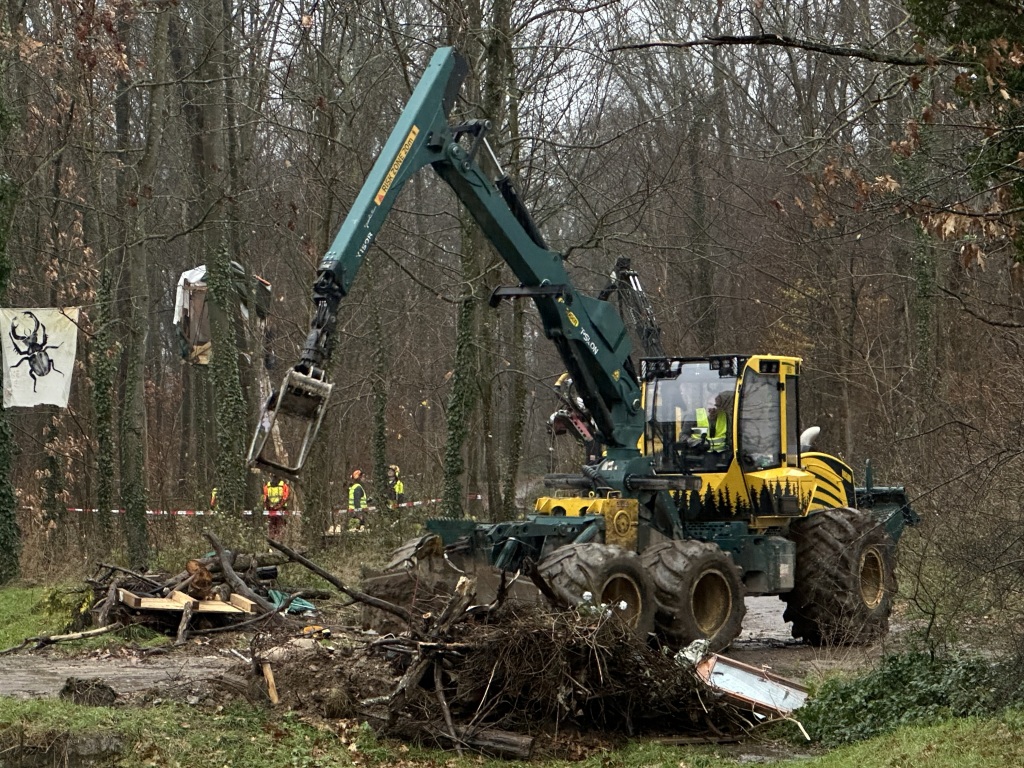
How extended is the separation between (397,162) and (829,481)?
7.30 metres

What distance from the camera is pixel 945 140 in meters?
22.9

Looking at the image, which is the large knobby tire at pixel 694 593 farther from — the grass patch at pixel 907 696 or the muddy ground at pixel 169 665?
the grass patch at pixel 907 696

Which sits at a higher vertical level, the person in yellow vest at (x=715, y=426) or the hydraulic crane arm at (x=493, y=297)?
the hydraulic crane arm at (x=493, y=297)

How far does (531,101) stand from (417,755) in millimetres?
14573

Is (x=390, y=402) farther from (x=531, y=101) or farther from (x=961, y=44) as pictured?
(x=961, y=44)

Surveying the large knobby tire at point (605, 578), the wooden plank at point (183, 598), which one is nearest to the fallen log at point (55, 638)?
the wooden plank at point (183, 598)

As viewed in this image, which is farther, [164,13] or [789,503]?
[164,13]

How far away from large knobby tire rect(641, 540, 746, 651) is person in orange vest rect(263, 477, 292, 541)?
36.1ft

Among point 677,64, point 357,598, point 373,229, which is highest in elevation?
point 677,64

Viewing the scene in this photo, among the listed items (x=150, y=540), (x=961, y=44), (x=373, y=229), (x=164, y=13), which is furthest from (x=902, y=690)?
(x=164, y=13)

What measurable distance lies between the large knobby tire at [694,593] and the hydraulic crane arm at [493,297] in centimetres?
158

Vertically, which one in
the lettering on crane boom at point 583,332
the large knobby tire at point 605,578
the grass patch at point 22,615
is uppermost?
the lettering on crane boom at point 583,332

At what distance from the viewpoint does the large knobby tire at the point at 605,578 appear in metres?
12.2

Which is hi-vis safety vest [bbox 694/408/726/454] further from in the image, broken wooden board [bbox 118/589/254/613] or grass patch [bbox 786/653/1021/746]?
broken wooden board [bbox 118/589/254/613]
